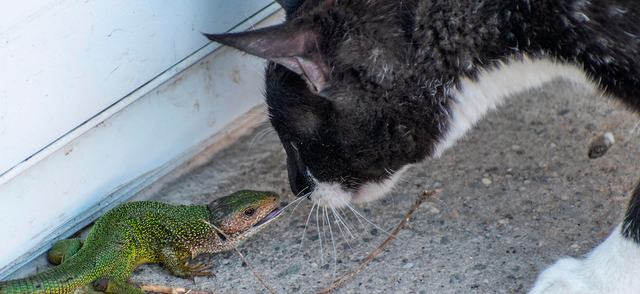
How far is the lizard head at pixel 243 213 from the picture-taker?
2990mm

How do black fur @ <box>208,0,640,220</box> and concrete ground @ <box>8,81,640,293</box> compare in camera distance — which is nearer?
black fur @ <box>208,0,640,220</box>

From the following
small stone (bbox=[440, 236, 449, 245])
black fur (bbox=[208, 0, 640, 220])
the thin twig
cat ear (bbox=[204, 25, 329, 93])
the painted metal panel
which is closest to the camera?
cat ear (bbox=[204, 25, 329, 93])

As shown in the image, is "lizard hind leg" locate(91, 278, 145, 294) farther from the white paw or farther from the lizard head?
the white paw

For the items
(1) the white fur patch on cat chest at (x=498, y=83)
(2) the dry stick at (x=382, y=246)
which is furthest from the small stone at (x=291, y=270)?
(1) the white fur patch on cat chest at (x=498, y=83)

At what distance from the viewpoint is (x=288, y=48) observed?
212 cm

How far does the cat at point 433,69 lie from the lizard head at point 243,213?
1.79ft

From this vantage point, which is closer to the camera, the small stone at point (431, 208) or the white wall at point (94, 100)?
the white wall at point (94, 100)

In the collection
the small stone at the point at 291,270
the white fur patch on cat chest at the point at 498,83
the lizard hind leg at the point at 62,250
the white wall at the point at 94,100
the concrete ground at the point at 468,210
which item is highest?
the white wall at the point at 94,100

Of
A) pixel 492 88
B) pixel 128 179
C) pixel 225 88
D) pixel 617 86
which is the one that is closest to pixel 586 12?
pixel 617 86

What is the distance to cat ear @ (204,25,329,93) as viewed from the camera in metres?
1.98

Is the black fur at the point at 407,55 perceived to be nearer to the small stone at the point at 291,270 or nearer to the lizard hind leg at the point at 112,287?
the small stone at the point at 291,270

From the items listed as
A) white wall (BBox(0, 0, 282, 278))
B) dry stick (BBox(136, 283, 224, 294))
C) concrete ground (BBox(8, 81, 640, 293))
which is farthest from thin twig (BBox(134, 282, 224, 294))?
white wall (BBox(0, 0, 282, 278))

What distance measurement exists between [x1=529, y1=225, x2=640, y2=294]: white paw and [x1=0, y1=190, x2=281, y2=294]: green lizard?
143cm

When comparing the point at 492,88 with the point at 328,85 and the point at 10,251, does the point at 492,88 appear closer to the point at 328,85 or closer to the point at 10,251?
the point at 328,85
